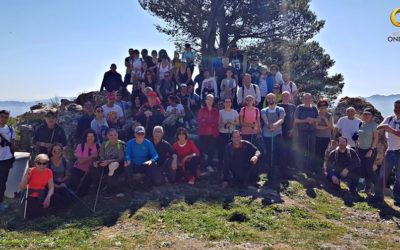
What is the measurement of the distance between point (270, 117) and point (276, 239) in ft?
14.0

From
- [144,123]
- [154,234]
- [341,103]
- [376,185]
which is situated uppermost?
[341,103]

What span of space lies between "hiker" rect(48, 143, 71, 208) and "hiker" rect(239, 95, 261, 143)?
437cm

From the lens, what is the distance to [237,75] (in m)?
13.3

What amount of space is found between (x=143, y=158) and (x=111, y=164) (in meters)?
0.82

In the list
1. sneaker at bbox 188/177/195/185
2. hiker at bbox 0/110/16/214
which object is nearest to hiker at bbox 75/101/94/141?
hiker at bbox 0/110/16/214

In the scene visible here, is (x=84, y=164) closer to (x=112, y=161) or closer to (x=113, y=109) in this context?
(x=112, y=161)

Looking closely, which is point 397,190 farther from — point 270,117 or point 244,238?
point 244,238

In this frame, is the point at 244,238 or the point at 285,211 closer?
the point at 244,238

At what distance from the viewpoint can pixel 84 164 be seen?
920 centimetres

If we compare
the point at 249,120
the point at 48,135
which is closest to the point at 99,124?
the point at 48,135

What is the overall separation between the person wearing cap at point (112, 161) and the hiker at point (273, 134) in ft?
12.0

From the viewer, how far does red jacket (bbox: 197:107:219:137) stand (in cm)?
1048

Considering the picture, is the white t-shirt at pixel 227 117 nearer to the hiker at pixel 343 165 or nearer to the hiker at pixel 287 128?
the hiker at pixel 287 128

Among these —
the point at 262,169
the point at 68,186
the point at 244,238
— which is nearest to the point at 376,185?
the point at 262,169
